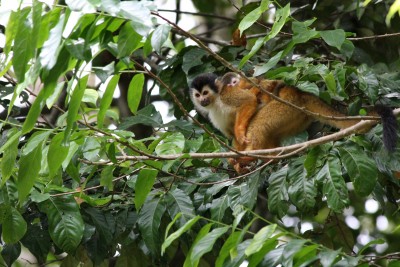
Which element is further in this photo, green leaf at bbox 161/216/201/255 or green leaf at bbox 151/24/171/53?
green leaf at bbox 151/24/171/53

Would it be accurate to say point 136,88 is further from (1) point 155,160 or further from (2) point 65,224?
(2) point 65,224

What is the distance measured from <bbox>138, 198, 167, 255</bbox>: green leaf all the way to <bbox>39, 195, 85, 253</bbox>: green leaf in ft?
1.12

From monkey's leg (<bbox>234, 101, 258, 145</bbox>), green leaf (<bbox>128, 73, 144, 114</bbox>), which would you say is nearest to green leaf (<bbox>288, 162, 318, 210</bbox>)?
green leaf (<bbox>128, 73, 144, 114</bbox>)

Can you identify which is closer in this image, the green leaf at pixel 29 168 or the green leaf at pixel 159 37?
the green leaf at pixel 159 37

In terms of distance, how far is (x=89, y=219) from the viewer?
179 inches

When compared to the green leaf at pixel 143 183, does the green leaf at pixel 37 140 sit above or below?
above

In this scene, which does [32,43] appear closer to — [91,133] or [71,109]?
[71,109]

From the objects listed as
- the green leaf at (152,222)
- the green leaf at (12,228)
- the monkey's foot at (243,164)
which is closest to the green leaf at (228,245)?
the green leaf at (152,222)

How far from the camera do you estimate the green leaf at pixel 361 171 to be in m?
3.72

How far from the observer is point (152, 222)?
4.20 metres

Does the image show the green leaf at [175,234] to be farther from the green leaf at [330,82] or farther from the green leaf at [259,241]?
the green leaf at [330,82]

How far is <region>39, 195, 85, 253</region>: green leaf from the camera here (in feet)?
13.4

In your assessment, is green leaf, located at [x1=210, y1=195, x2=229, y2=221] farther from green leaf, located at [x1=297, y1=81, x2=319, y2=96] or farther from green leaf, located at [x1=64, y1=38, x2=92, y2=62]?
green leaf, located at [x1=64, y1=38, x2=92, y2=62]

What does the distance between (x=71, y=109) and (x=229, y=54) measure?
8.12ft
